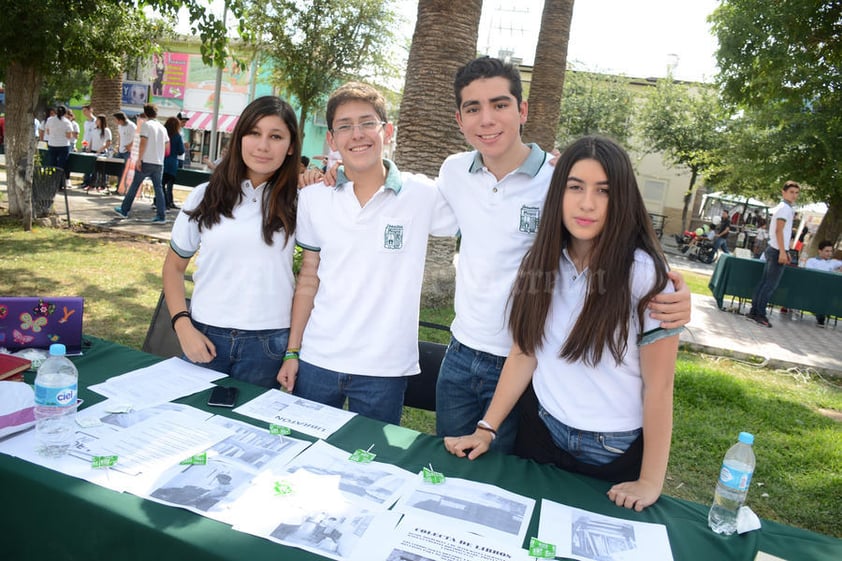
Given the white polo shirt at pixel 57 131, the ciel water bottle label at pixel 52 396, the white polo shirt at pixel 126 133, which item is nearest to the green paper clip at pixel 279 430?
the ciel water bottle label at pixel 52 396

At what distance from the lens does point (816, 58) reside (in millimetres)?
7992

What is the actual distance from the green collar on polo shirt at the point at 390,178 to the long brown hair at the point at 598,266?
2.19 feet

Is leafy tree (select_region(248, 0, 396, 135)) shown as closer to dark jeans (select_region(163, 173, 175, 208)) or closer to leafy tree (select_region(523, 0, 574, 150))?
dark jeans (select_region(163, 173, 175, 208))

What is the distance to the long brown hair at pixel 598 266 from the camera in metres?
1.89

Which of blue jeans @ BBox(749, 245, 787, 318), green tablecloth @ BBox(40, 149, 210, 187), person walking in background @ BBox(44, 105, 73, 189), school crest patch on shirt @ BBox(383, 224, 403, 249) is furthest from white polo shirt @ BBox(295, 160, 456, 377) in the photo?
person walking in background @ BBox(44, 105, 73, 189)

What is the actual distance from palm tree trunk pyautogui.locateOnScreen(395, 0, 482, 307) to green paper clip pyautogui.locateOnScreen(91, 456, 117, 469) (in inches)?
206

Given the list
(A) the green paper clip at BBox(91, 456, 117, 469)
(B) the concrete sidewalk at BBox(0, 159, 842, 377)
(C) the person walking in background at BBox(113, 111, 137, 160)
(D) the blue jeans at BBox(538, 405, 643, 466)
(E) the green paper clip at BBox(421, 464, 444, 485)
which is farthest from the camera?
(C) the person walking in background at BBox(113, 111, 137, 160)

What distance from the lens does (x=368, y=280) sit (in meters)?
2.41

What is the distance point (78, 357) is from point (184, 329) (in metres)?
0.47

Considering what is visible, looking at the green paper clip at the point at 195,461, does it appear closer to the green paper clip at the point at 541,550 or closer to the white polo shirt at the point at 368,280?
the white polo shirt at the point at 368,280

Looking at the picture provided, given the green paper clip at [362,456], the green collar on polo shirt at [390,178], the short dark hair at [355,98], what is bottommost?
the green paper clip at [362,456]

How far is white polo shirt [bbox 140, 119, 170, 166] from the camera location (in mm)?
10328

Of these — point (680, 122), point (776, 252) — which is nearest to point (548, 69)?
point (776, 252)

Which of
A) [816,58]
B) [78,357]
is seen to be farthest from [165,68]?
[78,357]
